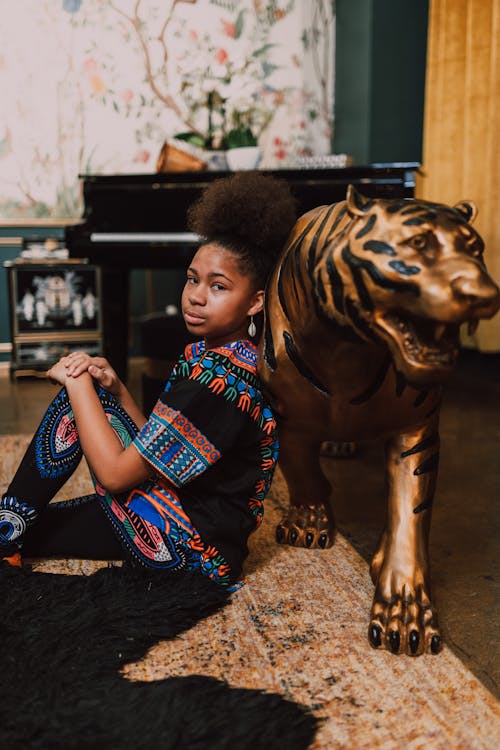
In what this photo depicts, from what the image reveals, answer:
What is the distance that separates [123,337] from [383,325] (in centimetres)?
281

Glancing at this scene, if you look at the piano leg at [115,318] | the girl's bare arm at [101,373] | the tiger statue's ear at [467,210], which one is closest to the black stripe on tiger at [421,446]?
the tiger statue's ear at [467,210]

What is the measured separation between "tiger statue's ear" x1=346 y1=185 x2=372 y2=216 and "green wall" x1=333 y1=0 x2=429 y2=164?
3333 millimetres

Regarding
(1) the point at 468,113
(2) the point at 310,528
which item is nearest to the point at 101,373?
(2) the point at 310,528

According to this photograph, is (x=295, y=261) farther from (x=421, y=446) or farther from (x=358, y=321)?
(x=421, y=446)

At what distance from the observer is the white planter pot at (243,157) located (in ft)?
11.2

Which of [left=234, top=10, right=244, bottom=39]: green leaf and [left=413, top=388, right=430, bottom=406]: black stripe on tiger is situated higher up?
[left=234, top=10, right=244, bottom=39]: green leaf

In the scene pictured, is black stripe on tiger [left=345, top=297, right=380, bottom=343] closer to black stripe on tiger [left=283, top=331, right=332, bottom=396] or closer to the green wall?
black stripe on tiger [left=283, top=331, right=332, bottom=396]

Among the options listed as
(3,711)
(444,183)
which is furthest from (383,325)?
(444,183)

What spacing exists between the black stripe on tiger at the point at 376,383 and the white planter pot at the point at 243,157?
7.94ft

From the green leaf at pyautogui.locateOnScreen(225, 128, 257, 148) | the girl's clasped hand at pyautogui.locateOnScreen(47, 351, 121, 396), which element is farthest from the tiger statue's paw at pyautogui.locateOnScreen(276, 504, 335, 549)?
the green leaf at pyautogui.locateOnScreen(225, 128, 257, 148)

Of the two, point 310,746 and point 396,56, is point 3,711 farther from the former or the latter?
point 396,56

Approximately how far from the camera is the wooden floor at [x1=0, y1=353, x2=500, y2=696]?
1304 mm

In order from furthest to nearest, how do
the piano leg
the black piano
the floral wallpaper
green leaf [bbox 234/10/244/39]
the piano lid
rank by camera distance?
1. green leaf [bbox 234/10/244/39]
2. the floral wallpaper
3. the piano leg
4. the black piano
5. the piano lid

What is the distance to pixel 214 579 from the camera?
1.37 meters
